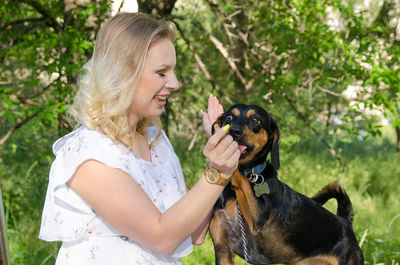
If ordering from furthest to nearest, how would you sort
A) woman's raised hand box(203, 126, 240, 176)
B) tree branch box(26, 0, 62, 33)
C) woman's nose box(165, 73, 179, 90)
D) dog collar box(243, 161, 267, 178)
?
1. tree branch box(26, 0, 62, 33)
2. dog collar box(243, 161, 267, 178)
3. woman's nose box(165, 73, 179, 90)
4. woman's raised hand box(203, 126, 240, 176)

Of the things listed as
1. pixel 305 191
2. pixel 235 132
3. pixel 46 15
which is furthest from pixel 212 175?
pixel 46 15

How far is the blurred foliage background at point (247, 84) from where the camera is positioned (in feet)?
14.5

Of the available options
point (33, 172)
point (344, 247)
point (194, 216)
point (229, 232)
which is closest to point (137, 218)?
point (194, 216)

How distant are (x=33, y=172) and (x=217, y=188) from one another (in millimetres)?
5775

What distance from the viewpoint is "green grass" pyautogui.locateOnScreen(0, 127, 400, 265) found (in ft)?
14.3

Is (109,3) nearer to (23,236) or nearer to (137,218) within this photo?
(23,236)

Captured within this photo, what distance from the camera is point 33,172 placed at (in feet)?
22.0

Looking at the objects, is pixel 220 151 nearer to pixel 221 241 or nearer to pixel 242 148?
pixel 242 148

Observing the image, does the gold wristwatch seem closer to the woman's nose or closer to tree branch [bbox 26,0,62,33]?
the woman's nose

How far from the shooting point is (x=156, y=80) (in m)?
1.84

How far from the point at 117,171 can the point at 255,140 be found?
0.70 m

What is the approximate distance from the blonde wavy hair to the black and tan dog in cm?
48

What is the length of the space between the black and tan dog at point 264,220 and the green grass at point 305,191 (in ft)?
5.02

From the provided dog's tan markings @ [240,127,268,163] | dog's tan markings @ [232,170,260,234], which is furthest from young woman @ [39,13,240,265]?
dog's tan markings @ [240,127,268,163]
